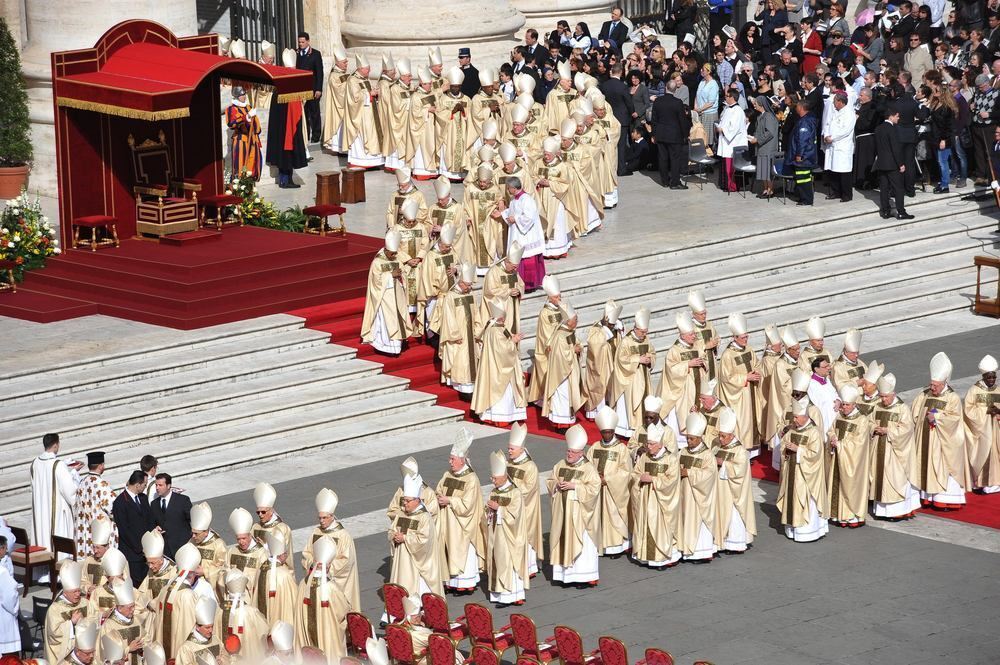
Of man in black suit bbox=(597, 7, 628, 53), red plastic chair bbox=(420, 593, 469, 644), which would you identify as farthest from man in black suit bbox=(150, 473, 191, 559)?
man in black suit bbox=(597, 7, 628, 53)

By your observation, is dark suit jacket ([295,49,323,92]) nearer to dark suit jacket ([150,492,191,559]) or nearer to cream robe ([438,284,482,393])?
cream robe ([438,284,482,393])

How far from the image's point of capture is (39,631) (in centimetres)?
1648

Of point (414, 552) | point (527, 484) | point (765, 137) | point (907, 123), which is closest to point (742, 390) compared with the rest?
point (527, 484)

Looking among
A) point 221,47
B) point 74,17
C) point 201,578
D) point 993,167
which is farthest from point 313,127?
point 201,578

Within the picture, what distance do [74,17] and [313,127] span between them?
569 centimetres

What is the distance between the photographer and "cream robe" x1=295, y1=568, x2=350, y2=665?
15.4 metres

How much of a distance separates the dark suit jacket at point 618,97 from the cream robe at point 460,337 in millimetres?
6716

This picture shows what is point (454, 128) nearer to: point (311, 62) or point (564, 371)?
point (311, 62)

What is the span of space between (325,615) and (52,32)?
40.5 ft

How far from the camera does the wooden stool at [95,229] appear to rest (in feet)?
78.0

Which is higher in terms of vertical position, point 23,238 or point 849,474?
point 23,238

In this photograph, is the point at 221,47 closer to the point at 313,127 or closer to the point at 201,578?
the point at 313,127

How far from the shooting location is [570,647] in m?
14.2

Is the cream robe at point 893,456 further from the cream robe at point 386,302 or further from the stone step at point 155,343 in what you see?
the stone step at point 155,343
